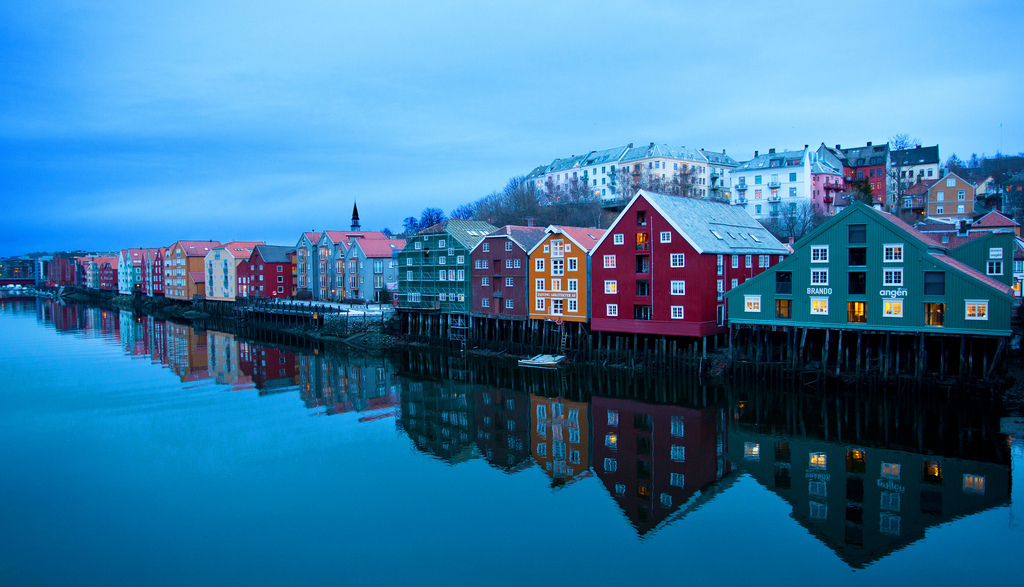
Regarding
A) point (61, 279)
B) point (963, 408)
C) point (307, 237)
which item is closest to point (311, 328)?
point (307, 237)

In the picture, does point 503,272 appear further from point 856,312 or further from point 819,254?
point 856,312

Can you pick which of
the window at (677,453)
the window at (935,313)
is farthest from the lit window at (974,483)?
the window at (935,313)

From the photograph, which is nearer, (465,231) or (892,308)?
(892,308)

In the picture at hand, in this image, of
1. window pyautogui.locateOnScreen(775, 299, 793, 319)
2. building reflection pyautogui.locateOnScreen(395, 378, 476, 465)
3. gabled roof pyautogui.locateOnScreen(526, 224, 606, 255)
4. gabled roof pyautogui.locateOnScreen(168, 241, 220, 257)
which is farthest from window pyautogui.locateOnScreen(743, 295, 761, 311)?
gabled roof pyautogui.locateOnScreen(168, 241, 220, 257)

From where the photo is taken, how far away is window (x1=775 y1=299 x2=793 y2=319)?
106ft

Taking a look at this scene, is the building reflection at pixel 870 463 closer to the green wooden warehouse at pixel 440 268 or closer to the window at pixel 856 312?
the window at pixel 856 312

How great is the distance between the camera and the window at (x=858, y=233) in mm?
30172

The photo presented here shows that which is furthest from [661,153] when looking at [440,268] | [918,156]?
[440,268]

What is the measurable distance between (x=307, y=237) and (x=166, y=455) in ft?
184

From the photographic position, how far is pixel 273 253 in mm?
81812

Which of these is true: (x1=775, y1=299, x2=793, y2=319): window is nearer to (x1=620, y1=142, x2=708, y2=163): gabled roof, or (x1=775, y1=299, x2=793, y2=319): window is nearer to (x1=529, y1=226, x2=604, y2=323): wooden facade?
(x1=529, y1=226, x2=604, y2=323): wooden facade

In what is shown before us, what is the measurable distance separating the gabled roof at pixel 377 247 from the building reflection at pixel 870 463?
155 ft

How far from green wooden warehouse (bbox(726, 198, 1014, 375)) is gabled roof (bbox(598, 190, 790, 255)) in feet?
12.5

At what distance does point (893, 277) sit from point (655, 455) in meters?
15.6
